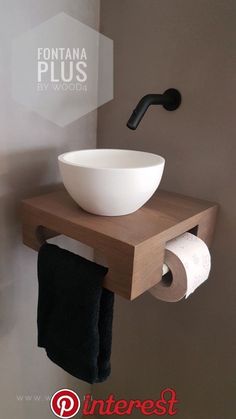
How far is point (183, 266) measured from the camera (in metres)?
0.64

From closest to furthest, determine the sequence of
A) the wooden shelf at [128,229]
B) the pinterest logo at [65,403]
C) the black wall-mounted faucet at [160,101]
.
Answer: the wooden shelf at [128,229]
the black wall-mounted faucet at [160,101]
the pinterest logo at [65,403]

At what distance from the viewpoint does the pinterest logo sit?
113cm

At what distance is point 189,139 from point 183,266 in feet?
1.14

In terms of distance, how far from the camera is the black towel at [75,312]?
63 cm

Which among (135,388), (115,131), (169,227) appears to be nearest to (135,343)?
(135,388)

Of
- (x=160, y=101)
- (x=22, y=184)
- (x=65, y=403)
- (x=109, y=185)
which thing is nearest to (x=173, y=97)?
(x=160, y=101)

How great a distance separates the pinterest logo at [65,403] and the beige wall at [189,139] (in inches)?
14.6

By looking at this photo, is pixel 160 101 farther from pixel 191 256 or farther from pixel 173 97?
pixel 191 256

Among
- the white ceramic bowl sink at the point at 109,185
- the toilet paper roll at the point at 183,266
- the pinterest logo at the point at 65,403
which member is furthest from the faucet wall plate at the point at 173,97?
the pinterest logo at the point at 65,403

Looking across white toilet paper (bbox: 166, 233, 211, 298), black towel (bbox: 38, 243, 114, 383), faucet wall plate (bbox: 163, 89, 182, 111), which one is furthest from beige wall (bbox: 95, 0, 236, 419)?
black towel (bbox: 38, 243, 114, 383)

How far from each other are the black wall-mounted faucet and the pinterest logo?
1050mm

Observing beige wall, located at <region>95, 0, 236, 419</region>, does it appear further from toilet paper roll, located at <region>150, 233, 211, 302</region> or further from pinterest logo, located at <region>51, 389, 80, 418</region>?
pinterest logo, located at <region>51, 389, 80, 418</region>

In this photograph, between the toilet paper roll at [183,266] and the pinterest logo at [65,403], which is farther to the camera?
the pinterest logo at [65,403]

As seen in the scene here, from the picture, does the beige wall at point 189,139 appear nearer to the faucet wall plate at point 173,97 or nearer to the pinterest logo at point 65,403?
the faucet wall plate at point 173,97
